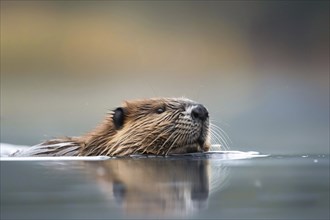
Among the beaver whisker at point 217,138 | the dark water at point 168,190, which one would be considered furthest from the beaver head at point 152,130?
the dark water at point 168,190

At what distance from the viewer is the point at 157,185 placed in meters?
2.89

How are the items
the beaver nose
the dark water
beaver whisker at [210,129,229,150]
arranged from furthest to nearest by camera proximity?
beaver whisker at [210,129,229,150] < the beaver nose < the dark water

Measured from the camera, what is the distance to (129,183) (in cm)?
297

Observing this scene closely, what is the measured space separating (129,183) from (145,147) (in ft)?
6.28

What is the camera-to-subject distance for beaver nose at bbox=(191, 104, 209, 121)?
475cm

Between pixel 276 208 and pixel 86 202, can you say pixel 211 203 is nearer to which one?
pixel 276 208

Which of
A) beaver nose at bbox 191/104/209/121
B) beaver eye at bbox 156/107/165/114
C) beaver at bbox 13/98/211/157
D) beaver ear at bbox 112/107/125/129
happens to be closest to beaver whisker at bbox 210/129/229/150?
beaver at bbox 13/98/211/157

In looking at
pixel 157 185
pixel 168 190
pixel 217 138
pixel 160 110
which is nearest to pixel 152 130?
pixel 160 110

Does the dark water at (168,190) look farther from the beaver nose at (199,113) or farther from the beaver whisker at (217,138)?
the beaver whisker at (217,138)

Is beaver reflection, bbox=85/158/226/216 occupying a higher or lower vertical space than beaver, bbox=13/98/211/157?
lower

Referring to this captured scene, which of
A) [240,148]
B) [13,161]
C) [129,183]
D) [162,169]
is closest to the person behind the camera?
[129,183]

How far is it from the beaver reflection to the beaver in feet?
1.82

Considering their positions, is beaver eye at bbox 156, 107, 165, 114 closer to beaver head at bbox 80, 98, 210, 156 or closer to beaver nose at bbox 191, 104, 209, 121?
beaver head at bbox 80, 98, 210, 156

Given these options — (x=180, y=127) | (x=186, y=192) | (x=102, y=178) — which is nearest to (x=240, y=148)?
(x=180, y=127)
